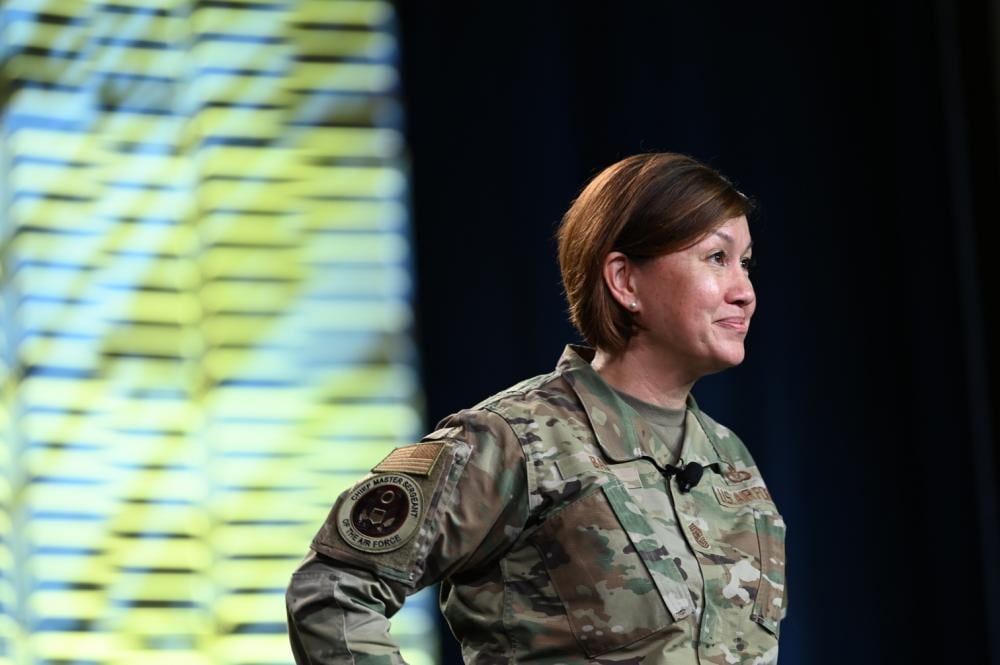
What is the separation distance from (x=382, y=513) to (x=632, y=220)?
49 cm

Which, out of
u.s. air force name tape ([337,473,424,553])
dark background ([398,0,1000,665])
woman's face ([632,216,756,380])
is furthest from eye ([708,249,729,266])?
dark background ([398,0,1000,665])

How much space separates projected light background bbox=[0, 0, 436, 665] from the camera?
2893 millimetres

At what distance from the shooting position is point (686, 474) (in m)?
1.92

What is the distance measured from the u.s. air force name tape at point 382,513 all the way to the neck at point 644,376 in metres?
0.34

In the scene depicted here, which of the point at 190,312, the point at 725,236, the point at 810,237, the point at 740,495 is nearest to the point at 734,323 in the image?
the point at 725,236

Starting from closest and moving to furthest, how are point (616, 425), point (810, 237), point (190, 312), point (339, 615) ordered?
point (339, 615), point (616, 425), point (190, 312), point (810, 237)

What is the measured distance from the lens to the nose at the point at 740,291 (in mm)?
1982

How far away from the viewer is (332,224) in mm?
3080

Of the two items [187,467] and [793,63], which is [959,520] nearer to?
[793,63]

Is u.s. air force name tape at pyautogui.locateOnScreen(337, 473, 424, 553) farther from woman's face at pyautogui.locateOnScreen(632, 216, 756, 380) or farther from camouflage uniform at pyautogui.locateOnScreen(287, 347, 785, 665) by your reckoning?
woman's face at pyautogui.locateOnScreen(632, 216, 756, 380)

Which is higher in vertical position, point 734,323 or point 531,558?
point 734,323

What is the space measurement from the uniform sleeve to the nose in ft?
1.14

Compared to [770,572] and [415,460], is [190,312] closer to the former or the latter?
[415,460]

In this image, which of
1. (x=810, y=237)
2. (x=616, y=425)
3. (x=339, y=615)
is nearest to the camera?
(x=339, y=615)
